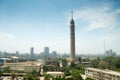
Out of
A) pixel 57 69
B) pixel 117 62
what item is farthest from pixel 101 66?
pixel 57 69

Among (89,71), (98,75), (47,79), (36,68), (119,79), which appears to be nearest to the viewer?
(119,79)

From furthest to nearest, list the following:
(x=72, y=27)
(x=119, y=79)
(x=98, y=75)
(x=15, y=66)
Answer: (x=72, y=27), (x=15, y=66), (x=98, y=75), (x=119, y=79)

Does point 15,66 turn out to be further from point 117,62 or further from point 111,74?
point 111,74

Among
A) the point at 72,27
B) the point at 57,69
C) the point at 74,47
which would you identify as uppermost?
the point at 72,27

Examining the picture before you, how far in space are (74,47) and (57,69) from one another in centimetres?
609

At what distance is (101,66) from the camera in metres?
24.3

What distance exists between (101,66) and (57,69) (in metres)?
5.20

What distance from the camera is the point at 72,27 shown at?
1146 inches

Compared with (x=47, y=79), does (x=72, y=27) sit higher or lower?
higher

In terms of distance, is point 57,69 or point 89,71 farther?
point 57,69

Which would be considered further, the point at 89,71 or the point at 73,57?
the point at 73,57

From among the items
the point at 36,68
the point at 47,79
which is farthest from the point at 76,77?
the point at 36,68

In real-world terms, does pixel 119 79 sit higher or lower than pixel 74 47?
lower

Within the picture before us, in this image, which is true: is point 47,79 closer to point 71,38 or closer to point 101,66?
point 101,66
